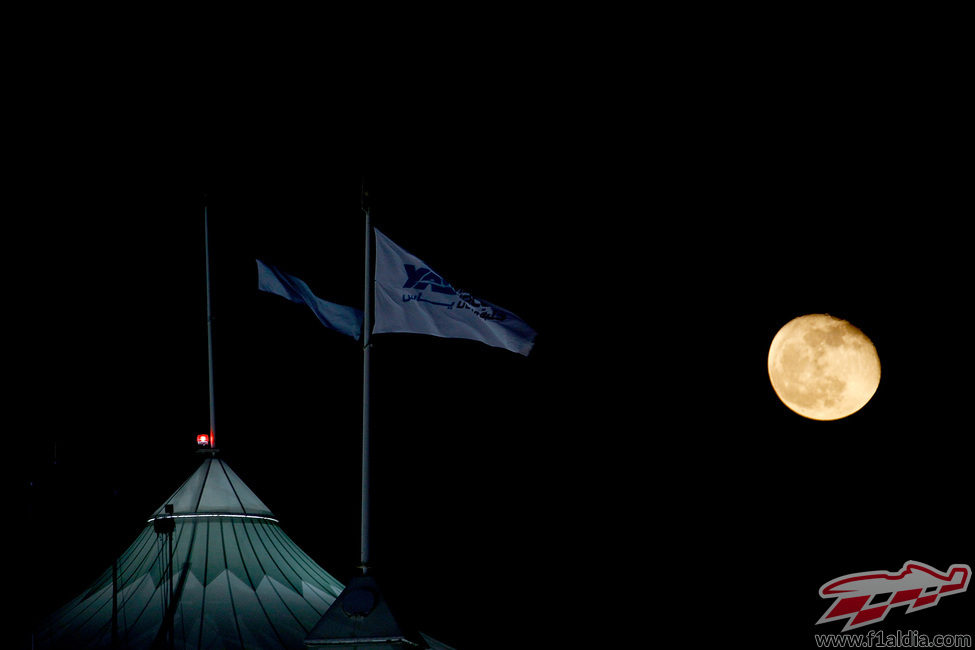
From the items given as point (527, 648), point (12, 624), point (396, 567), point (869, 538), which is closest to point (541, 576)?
point (527, 648)

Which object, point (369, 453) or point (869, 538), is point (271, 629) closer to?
point (369, 453)

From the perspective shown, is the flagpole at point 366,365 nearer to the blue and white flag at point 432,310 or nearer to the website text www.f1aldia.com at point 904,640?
the blue and white flag at point 432,310

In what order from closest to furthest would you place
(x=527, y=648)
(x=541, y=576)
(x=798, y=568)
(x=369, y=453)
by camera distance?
1. (x=369, y=453)
2. (x=798, y=568)
3. (x=527, y=648)
4. (x=541, y=576)

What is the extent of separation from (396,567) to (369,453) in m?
19.5

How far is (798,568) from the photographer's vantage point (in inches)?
1109

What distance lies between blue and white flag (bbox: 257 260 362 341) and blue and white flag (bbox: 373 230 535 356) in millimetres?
1607

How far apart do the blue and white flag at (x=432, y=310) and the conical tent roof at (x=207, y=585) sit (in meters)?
5.32

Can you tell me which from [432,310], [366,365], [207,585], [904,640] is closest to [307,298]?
[366,365]

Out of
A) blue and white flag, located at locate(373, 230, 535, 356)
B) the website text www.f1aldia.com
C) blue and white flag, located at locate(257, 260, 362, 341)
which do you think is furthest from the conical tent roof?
the website text www.f1aldia.com

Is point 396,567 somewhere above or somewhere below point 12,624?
below

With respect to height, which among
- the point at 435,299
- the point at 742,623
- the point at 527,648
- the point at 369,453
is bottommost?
the point at 527,648

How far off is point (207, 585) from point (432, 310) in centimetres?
816

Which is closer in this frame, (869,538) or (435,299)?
(435,299)

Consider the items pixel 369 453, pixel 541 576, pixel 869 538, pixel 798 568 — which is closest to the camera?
pixel 369 453
